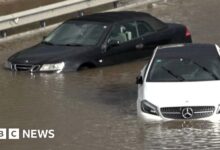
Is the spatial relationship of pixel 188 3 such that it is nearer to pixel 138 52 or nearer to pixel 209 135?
pixel 138 52

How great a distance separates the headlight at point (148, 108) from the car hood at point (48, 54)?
5.89m

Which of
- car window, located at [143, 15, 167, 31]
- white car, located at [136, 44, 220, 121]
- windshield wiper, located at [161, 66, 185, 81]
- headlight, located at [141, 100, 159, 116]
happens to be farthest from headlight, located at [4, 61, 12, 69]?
headlight, located at [141, 100, 159, 116]

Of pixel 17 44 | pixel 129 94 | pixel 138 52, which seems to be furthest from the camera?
pixel 17 44

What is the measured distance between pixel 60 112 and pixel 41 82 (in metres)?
3.30

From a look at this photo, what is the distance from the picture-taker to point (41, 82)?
17938 mm

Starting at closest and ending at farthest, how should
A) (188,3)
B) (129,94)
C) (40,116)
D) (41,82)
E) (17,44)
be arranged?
1. (40,116)
2. (129,94)
3. (41,82)
4. (17,44)
5. (188,3)

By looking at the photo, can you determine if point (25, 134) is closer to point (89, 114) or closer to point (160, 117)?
point (89, 114)

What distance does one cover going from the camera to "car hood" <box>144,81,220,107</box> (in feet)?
42.3

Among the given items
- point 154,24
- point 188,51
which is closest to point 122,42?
point 154,24

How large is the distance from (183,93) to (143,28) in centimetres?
766

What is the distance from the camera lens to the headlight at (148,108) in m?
13.0

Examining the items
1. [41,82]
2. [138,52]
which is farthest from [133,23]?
[41,82]

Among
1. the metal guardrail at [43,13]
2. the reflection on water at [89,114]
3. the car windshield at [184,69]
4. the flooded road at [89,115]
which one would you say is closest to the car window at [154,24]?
the flooded road at [89,115]

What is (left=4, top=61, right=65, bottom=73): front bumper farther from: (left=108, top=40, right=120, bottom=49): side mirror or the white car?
the white car
